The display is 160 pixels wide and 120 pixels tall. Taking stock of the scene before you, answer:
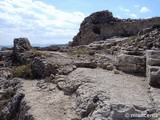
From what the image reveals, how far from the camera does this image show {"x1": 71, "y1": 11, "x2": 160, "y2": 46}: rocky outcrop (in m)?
36.5

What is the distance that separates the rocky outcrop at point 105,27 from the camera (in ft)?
120

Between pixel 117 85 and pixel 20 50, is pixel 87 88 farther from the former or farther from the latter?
pixel 20 50

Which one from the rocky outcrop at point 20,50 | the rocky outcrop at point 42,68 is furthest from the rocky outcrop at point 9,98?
the rocky outcrop at point 20,50

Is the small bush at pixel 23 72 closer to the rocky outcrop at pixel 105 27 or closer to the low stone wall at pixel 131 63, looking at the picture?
the low stone wall at pixel 131 63

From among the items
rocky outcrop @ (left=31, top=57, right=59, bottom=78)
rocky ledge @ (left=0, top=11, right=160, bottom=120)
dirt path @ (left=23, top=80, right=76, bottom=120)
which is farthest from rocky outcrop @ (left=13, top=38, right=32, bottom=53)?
dirt path @ (left=23, top=80, right=76, bottom=120)

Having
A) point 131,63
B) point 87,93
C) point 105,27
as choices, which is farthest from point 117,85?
point 105,27

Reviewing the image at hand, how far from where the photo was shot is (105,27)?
37594 mm

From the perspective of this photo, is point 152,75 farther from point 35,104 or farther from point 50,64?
point 50,64

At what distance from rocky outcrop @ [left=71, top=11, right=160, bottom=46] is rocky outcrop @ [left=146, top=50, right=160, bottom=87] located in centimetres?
2037

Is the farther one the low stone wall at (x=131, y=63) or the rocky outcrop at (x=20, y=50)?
the rocky outcrop at (x=20, y=50)

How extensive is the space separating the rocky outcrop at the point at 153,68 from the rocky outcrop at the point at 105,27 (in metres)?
20.4

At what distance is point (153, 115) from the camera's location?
1042 centimetres

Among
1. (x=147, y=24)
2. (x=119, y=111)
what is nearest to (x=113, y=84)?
(x=119, y=111)

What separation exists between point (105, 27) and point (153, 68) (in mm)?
23510
